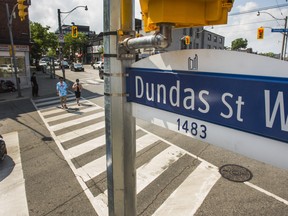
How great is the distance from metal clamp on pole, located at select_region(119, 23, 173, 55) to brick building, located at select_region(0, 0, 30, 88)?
24339mm

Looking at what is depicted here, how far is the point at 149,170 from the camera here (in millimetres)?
7113

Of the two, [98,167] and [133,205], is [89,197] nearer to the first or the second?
[98,167]

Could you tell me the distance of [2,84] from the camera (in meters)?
22.0

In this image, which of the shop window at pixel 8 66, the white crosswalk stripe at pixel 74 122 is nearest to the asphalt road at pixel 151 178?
the white crosswalk stripe at pixel 74 122

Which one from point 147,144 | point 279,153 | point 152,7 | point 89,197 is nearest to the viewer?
point 279,153

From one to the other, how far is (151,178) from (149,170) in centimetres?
48

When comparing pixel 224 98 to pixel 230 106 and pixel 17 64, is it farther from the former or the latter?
pixel 17 64

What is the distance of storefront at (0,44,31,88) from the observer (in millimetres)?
23016

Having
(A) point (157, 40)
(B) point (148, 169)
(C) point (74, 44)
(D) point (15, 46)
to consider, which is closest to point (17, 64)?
(D) point (15, 46)

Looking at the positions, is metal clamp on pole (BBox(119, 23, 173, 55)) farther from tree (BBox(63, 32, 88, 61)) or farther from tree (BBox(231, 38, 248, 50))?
tree (BBox(231, 38, 248, 50))

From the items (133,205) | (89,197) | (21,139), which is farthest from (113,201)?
(21,139)

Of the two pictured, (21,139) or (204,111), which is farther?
(21,139)

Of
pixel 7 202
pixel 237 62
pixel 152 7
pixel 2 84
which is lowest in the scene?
pixel 7 202

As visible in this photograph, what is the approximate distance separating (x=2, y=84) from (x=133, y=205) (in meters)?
23.8
